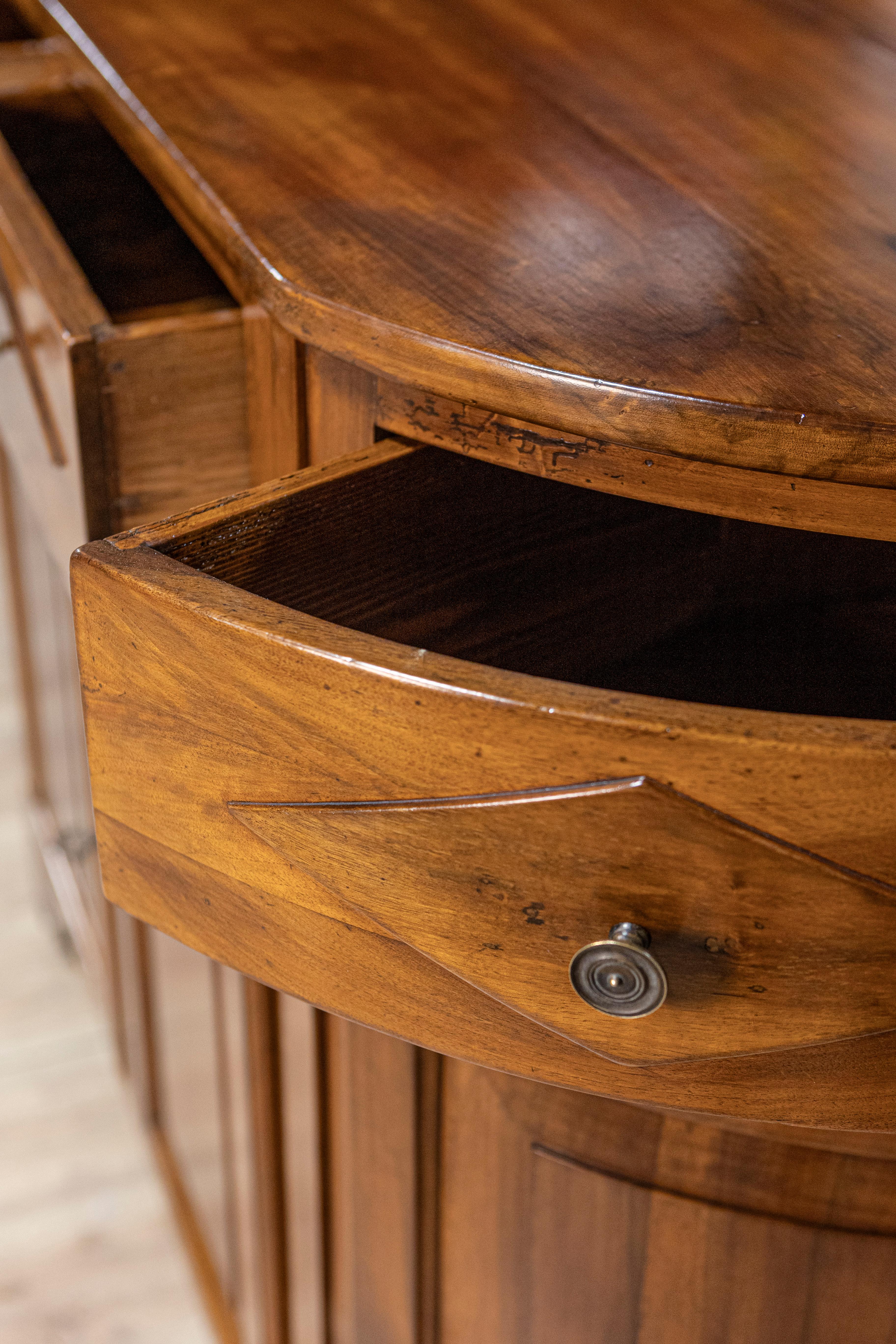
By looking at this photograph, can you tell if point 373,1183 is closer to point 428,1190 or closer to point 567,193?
point 428,1190

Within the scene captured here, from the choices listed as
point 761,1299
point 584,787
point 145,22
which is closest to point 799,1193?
point 761,1299

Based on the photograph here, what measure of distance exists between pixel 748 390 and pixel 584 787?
143 mm

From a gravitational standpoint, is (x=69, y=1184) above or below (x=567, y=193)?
below

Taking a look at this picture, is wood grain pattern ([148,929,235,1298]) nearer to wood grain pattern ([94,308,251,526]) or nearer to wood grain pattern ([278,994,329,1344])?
wood grain pattern ([278,994,329,1344])

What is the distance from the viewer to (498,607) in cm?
50

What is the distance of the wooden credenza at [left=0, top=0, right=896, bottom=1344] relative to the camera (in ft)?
1.16

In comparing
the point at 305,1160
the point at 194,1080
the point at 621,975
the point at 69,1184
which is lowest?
the point at 69,1184

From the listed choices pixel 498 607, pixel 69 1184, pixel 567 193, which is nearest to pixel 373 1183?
pixel 498 607

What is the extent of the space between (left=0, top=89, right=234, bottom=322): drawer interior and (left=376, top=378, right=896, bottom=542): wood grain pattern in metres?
0.17

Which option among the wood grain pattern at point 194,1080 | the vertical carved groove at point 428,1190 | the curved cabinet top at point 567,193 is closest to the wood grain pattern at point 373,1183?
the vertical carved groove at point 428,1190

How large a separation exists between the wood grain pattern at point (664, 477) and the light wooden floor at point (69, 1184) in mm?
844

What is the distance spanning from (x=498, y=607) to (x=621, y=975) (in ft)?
0.57

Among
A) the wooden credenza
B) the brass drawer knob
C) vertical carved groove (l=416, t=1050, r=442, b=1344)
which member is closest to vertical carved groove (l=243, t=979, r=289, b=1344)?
the wooden credenza

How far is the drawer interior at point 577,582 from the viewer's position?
46 centimetres
